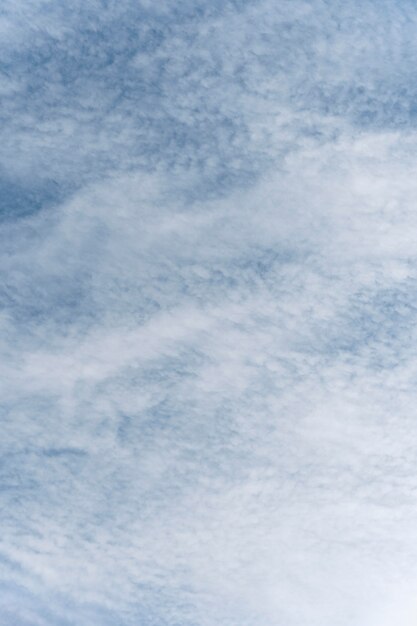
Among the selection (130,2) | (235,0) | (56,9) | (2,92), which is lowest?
(2,92)

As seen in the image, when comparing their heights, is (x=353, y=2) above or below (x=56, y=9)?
above

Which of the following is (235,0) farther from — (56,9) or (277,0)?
(56,9)

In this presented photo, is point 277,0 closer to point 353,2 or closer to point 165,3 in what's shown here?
point 353,2

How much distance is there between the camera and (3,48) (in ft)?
33.7

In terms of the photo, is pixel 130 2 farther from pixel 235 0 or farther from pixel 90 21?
pixel 235 0

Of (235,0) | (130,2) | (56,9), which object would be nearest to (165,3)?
(130,2)

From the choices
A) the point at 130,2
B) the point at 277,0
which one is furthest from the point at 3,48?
the point at 277,0

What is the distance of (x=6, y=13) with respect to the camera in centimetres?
1002

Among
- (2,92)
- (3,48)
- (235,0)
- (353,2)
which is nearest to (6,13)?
(3,48)

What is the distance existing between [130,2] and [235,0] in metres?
1.87

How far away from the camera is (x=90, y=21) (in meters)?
10.2

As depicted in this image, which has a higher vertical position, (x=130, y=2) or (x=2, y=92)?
(x=130, y=2)

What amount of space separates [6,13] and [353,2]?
602cm

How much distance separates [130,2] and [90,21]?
794mm
